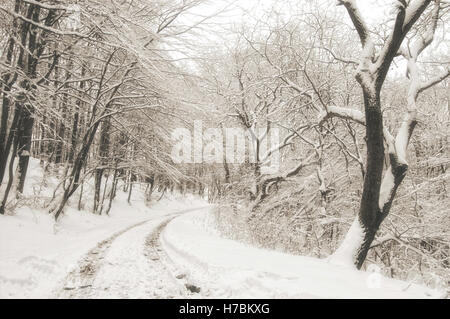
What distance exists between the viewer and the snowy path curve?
4.64 m

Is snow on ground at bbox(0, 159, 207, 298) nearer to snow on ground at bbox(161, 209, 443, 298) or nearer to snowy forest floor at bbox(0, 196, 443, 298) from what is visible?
snowy forest floor at bbox(0, 196, 443, 298)

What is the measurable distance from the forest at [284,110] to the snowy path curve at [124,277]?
2.67 meters

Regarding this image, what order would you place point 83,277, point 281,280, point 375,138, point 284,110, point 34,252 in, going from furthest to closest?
point 284,110
point 34,252
point 375,138
point 83,277
point 281,280

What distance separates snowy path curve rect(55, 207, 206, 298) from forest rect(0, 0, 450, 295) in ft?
8.76

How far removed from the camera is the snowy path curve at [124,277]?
183 inches

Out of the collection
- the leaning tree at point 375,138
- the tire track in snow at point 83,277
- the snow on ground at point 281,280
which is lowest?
the tire track in snow at point 83,277

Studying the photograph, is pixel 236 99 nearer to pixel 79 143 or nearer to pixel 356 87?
pixel 356 87

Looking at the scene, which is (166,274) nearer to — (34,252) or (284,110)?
(34,252)

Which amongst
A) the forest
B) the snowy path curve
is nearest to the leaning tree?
the forest

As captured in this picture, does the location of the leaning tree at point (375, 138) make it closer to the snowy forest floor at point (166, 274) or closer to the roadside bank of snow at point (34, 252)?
the snowy forest floor at point (166, 274)

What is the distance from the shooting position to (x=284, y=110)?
11.6 meters

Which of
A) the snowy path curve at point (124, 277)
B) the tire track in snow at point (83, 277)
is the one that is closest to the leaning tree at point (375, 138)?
the snowy path curve at point (124, 277)

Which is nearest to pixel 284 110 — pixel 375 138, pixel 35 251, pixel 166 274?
pixel 375 138

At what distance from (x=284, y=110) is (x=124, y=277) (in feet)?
27.3
